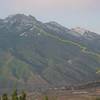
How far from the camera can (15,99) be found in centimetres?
11906

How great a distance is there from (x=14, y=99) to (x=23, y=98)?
13.3 feet

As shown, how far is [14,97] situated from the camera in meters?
120

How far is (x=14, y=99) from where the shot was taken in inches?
4705

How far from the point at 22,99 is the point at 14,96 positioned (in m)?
3.64

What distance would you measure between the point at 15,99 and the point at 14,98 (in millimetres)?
592

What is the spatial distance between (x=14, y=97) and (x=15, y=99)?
1.11m

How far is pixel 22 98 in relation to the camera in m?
123

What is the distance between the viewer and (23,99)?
12244cm

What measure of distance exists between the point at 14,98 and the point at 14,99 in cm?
34

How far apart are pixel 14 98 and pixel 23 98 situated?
4.13 m

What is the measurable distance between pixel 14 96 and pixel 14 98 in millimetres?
1520

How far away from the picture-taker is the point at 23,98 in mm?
122500
